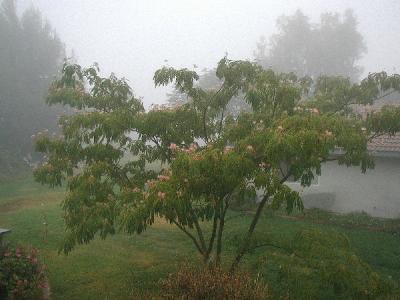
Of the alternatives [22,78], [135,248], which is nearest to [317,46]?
[22,78]

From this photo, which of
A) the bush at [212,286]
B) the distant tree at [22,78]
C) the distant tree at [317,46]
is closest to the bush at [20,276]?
the bush at [212,286]

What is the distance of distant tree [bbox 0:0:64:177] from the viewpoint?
104 feet

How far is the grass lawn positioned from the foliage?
0.73 metres

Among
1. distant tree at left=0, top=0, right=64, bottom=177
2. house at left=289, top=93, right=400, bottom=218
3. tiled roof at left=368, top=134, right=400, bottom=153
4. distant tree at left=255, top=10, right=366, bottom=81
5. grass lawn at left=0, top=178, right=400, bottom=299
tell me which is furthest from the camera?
distant tree at left=255, top=10, right=366, bottom=81

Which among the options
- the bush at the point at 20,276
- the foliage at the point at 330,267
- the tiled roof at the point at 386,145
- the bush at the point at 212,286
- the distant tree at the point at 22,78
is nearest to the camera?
the foliage at the point at 330,267

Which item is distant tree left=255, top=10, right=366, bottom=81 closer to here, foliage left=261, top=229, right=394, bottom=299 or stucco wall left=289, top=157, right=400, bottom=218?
stucco wall left=289, top=157, right=400, bottom=218

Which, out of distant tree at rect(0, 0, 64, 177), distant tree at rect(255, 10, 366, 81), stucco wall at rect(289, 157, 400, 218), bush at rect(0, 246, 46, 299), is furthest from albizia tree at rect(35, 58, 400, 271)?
distant tree at rect(255, 10, 366, 81)

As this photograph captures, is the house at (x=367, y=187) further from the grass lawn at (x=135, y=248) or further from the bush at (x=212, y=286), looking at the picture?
the bush at (x=212, y=286)

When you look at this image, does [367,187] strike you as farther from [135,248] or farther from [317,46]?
[317,46]

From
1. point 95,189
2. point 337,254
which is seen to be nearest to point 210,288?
point 337,254

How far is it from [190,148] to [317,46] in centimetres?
4769

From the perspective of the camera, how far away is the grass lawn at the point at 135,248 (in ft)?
27.6

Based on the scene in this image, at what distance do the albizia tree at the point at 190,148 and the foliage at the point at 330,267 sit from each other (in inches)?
A: 34.6

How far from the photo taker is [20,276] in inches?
288
